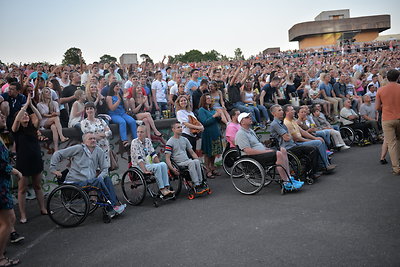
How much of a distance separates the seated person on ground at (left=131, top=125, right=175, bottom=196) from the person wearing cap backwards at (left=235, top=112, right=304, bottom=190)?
1.52 metres

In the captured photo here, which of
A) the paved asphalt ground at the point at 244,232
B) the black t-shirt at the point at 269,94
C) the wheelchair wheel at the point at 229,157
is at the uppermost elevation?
the black t-shirt at the point at 269,94

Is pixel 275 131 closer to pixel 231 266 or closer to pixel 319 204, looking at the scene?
pixel 319 204

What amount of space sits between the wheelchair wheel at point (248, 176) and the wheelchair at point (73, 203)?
91.7 inches

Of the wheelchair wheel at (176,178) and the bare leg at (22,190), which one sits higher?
the bare leg at (22,190)

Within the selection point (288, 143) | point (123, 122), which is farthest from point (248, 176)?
point (123, 122)

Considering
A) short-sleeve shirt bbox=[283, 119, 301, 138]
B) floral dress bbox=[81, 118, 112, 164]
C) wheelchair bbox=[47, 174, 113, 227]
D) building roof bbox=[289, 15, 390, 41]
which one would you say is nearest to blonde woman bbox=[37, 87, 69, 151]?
floral dress bbox=[81, 118, 112, 164]

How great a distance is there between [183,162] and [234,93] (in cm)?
415

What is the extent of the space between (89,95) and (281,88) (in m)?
7.39

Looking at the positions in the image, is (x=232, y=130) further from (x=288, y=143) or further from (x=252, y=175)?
(x=252, y=175)

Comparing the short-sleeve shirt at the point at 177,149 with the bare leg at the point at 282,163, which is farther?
the short-sleeve shirt at the point at 177,149

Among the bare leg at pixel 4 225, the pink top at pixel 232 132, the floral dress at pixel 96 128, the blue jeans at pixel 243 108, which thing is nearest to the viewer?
the bare leg at pixel 4 225

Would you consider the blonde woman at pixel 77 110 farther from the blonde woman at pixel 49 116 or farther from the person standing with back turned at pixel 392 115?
the person standing with back turned at pixel 392 115

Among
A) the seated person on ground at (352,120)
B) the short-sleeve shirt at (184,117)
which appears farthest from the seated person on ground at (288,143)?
the seated person on ground at (352,120)

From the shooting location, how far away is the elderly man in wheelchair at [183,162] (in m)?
6.07
